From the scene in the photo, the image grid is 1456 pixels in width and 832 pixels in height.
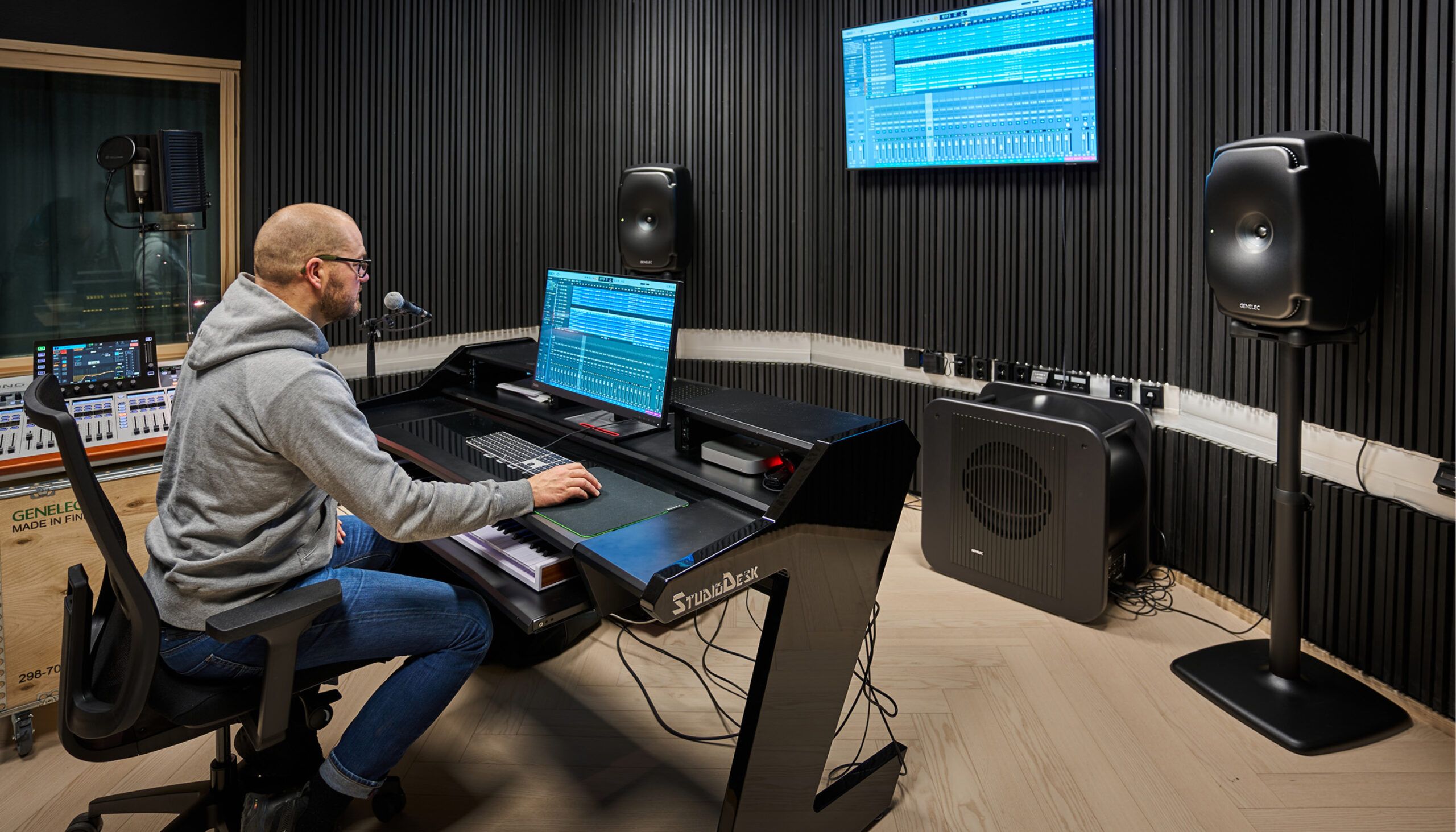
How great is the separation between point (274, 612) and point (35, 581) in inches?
51.5

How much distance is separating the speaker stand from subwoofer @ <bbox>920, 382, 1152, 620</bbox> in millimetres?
486

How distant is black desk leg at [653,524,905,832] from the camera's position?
1.66 metres

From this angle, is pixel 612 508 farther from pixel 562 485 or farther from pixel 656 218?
pixel 656 218

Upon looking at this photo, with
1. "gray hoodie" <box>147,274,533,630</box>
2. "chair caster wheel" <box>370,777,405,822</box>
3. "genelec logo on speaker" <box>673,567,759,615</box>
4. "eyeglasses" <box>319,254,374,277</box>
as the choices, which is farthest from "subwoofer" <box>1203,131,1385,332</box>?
"chair caster wheel" <box>370,777,405,822</box>

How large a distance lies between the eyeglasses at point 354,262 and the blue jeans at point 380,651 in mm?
591

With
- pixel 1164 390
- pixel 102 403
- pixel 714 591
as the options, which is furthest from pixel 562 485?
pixel 1164 390

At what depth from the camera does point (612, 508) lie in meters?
1.79

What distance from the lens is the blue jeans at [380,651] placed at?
161 centimetres

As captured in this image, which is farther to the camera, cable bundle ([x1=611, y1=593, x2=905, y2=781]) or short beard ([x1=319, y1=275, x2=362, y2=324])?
cable bundle ([x1=611, y1=593, x2=905, y2=781])

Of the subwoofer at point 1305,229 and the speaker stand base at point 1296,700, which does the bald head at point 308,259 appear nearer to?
the subwoofer at point 1305,229

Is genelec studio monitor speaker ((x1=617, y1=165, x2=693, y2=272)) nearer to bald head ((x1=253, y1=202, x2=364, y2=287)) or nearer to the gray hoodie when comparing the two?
bald head ((x1=253, y1=202, x2=364, y2=287))

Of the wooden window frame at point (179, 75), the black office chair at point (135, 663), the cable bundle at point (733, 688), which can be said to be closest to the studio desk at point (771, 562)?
the cable bundle at point (733, 688)

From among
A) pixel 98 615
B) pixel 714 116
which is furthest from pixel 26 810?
pixel 714 116

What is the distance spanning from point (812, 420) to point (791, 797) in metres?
0.75
